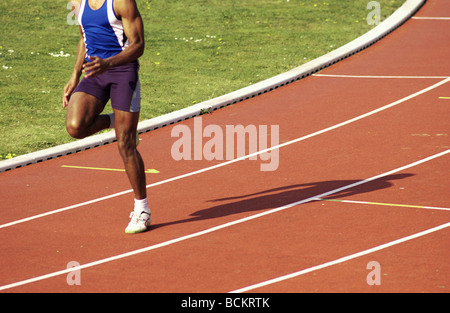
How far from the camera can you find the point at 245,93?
480 inches

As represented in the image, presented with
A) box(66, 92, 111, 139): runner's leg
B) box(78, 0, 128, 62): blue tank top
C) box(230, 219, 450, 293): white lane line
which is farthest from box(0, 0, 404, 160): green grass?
box(230, 219, 450, 293): white lane line

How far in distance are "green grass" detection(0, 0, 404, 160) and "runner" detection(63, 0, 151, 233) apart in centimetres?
300

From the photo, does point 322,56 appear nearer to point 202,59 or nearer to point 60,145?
point 202,59

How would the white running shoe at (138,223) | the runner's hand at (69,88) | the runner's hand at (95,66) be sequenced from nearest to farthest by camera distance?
the runner's hand at (95,66) → the white running shoe at (138,223) → the runner's hand at (69,88)

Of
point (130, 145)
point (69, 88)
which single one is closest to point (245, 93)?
point (69, 88)

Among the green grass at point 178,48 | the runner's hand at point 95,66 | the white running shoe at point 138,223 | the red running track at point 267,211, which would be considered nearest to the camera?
the red running track at point 267,211

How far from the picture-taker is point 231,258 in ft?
21.1

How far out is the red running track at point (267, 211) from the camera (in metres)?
6.09

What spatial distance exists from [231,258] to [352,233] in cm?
112

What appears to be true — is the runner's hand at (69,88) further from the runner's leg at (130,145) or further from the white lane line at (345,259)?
the white lane line at (345,259)

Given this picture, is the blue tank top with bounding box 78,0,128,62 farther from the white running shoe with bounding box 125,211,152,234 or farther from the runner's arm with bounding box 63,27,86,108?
the white running shoe with bounding box 125,211,152,234

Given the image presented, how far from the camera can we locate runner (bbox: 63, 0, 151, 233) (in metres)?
6.89

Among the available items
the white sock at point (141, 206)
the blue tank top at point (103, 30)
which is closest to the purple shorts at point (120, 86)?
the blue tank top at point (103, 30)
